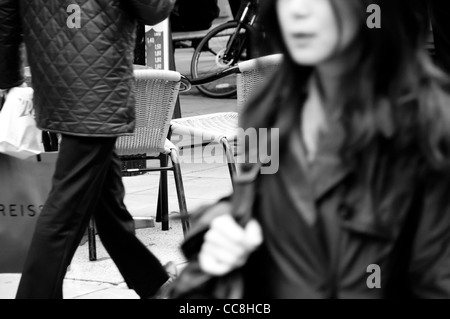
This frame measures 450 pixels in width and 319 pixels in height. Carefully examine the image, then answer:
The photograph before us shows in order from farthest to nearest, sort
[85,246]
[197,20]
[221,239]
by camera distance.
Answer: [197,20]
[85,246]
[221,239]

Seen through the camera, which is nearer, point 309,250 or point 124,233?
point 309,250

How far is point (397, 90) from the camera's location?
62.6 inches

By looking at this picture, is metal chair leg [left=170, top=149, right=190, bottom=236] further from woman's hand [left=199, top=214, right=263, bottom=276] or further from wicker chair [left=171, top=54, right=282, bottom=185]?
woman's hand [left=199, top=214, right=263, bottom=276]

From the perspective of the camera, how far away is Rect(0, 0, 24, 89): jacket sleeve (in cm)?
413

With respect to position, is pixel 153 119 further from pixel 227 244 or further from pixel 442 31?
pixel 227 244

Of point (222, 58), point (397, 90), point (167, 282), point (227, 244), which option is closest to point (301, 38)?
point (397, 90)

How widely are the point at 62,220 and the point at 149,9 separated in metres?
Answer: 0.97

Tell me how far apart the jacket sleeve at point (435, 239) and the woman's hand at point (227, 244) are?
269 millimetres

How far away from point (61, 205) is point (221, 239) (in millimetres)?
2443

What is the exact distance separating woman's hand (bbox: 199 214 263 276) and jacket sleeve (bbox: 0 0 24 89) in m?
2.80

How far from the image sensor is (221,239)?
1.57m

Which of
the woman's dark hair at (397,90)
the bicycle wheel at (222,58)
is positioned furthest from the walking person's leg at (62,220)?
the bicycle wheel at (222,58)
